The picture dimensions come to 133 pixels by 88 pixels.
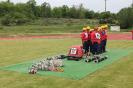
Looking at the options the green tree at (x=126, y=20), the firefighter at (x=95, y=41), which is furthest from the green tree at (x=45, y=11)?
the firefighter at (x=95, y=41)

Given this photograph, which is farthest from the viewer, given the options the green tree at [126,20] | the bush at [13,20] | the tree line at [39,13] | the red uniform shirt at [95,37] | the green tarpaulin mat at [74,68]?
the tree line at [39,13]

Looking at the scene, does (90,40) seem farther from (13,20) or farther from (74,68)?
(13,20)

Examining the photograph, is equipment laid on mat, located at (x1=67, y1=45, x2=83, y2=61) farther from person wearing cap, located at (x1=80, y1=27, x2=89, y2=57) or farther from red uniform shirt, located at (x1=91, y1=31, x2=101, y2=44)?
red uniform shirt, located at (x1=91, y1=31, x2=101, y2=44)

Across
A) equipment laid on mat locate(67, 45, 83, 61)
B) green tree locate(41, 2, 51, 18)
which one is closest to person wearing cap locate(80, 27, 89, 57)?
equipment laid on mat locate(67, 45, 83, 61)

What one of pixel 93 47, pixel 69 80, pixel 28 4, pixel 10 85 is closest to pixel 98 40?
pixel 93 47

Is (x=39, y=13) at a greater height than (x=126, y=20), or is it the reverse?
(x=39, y=13)

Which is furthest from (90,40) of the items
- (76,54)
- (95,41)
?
(76,54)

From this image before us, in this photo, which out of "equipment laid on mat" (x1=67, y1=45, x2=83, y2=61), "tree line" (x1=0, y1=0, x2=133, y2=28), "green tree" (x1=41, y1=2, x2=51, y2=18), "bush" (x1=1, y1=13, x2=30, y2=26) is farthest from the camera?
Answer: "green tree" (x1=41, y1=2, x2=51, y2=18)

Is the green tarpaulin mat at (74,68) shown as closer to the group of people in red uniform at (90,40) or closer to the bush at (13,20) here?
the group of people in red uniform at (90,40)

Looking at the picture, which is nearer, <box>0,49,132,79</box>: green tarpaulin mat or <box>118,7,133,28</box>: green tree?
<box>0,49,132,79</box>: green tarpaulin mat

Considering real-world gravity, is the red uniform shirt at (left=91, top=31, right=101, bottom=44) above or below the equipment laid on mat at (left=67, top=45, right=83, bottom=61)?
above

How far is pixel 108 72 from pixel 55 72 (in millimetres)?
1924

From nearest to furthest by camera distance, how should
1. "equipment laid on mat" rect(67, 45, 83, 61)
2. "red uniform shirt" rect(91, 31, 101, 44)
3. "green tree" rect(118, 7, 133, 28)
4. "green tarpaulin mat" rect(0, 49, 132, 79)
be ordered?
1. "green tarpaulin mat" rect(0, 49, 132, 79)
2. "equipment laid on mat" rect(67, 45, 83, 61)
3. "red uniform shirt" rect(91, 31, 101, 44)
4. "green tree" rect(118, 7, 133, 28)

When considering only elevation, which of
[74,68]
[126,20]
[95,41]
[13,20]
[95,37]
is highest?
[95,37]
